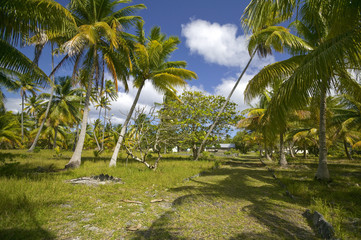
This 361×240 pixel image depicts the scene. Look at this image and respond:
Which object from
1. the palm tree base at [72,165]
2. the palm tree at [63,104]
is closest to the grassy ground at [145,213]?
the palm tree base at [72,165]

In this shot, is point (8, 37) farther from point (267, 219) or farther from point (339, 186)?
point (339, 186)

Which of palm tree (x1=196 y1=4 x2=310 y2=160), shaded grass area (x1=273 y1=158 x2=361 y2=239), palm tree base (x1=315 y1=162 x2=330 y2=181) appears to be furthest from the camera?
palm tree base (x1=315 y1=162 x2=330 y2=181)

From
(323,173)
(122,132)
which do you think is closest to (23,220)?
(122,132)

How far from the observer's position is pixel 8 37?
4746 millimetres

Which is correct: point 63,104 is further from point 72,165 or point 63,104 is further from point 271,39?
point 271,39

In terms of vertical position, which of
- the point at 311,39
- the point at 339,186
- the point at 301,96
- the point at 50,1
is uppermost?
the point at 311,39

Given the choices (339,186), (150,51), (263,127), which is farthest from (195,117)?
(339,186)

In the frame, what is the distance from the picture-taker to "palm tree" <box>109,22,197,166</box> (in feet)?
32.4

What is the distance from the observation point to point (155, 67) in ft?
35.7

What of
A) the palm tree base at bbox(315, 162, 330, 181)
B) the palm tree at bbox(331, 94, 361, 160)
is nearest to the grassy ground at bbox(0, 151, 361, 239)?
the palm tree base at bbox(315, 162, 330, 181)

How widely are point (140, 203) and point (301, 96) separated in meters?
4.99

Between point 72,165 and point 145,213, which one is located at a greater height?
point 72,165

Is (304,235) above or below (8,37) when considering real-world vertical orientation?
below

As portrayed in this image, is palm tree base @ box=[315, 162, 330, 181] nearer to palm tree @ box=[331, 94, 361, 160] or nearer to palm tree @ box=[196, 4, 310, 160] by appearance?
palm tree @ box=[196, 4, 310, 160]
